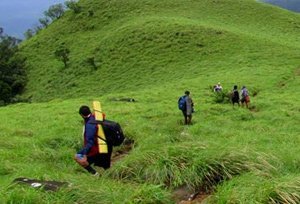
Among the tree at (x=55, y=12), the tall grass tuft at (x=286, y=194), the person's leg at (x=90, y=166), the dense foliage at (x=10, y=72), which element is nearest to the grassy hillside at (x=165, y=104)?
the tall grass tuft at (x=286, y=194)

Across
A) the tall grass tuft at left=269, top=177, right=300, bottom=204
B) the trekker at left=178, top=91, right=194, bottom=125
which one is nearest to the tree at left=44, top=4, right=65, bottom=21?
the trekker at left=178, top=91, right=194, bottom=125

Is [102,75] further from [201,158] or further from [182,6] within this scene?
[201,158]

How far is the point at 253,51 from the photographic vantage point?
2318 inches

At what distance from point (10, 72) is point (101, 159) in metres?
63.8

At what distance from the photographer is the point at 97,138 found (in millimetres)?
10398

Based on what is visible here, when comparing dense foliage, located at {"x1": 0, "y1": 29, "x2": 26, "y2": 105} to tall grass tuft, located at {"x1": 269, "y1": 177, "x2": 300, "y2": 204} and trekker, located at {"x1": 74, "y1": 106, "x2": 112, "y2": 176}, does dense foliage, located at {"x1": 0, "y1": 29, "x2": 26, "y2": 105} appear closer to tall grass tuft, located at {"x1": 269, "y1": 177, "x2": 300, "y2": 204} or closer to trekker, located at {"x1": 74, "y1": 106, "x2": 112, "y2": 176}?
trekker, located at {"x1": 74, "y1": 106, "x2": 112, "y2": 176}

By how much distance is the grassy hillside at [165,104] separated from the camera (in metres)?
9.06

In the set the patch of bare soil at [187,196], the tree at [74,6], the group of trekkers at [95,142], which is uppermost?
the tree at [74,6]

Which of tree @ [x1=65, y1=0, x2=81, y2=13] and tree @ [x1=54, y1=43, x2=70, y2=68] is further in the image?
tree @ [x1=65, y1=0, x2=81, y2=13]

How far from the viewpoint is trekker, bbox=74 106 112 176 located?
33.8 feet

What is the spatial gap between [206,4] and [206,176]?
80.3 meters

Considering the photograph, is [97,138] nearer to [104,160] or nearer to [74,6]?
[104,160]

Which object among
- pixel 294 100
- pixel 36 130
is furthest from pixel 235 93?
pixel 36 130

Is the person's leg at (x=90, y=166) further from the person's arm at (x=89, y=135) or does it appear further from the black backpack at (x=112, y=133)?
the black backpack at (x=112, y=133)
